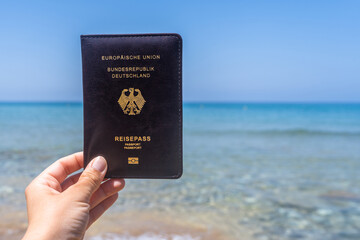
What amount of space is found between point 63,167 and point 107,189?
284mm

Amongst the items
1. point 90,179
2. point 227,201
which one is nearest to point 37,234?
point 90,179

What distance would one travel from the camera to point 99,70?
1.56 metres

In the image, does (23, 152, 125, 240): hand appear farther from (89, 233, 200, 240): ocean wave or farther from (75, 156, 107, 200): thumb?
(89, 233, 200, 240): ocean wave

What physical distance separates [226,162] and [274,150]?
109 inches

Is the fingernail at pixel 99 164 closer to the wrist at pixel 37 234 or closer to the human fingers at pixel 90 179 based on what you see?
the human fingers at pixel 90 179

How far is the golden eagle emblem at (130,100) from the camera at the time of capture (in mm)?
1543

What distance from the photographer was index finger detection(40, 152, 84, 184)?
1.65 m

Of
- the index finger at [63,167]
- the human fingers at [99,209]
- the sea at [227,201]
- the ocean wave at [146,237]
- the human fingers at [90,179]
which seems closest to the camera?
the human fingers at [90,179]

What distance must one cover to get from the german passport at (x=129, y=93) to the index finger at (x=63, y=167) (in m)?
0.22

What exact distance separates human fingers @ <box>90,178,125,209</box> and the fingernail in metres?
0.15

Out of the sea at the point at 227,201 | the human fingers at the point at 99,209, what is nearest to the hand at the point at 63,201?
the human fingers at the point at 99,209

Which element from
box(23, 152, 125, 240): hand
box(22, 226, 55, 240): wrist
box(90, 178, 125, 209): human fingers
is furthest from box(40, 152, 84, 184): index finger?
box(22, 226, 55, 240): wrist

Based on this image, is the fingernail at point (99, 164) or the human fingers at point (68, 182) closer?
the fingernail at point (99, 164)

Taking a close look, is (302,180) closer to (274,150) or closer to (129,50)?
(274,150)
